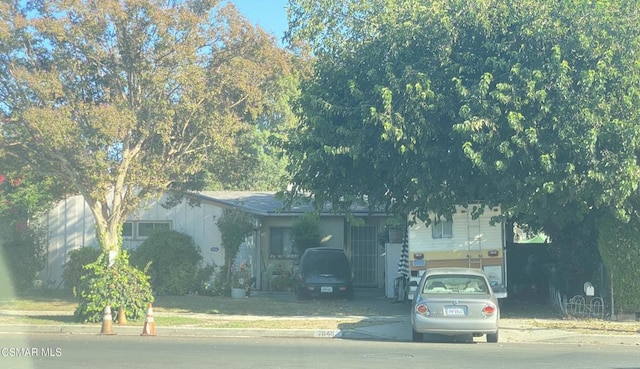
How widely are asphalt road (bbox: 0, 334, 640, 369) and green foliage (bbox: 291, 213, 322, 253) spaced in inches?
421

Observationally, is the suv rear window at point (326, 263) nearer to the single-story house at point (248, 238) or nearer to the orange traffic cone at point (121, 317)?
the single-story house at point (248, 238)

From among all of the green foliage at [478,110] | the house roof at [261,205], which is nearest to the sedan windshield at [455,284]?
the green foliage at [478,110]

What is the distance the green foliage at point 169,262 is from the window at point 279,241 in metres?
3.11

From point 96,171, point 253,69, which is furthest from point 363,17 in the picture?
point 96,171

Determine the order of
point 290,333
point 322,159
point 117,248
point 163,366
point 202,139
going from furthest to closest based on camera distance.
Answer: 1. point 202,139
2. point 117,248
3. point 322,159
4. point 290,333
5. point 163,366

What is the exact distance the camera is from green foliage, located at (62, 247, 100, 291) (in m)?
24.7

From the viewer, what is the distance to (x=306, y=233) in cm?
2559

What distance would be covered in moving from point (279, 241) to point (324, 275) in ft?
16.6

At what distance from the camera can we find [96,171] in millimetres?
18375

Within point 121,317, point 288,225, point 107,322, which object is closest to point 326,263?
point 288,225

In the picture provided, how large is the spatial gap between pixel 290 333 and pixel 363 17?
8.14m

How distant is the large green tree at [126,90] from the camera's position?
17.5 meters

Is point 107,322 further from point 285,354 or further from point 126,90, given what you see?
point 126,90

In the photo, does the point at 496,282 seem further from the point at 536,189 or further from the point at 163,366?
the point at 163,366
